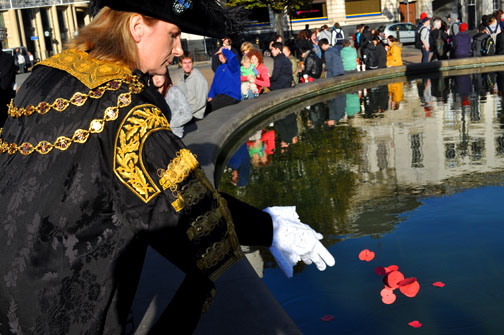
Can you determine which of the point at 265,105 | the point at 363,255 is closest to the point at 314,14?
the point at 265,105

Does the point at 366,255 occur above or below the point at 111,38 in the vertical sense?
below

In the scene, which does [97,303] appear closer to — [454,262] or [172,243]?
[172,243]

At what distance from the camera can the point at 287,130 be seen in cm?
1196

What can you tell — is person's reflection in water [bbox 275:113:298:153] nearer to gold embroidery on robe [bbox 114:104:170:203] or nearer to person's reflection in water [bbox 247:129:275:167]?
person's reflection in water [bbox 247:129:275:167]

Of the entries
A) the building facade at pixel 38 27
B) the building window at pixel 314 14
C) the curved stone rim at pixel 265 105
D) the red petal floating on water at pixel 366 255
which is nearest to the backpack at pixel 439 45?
the curved stone rim at pixel 265 105

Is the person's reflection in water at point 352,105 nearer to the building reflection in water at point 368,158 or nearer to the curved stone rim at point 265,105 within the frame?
the building reflection in water at point 368,158

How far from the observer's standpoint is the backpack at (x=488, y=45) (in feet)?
68.3

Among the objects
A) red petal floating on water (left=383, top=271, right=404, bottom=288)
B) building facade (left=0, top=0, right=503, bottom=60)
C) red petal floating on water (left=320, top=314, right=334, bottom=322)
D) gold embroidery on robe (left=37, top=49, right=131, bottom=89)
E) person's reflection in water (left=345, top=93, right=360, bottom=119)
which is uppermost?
building facade (left=0, top=0, right=503, bottom=60)

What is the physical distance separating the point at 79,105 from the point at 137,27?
0.87 ft

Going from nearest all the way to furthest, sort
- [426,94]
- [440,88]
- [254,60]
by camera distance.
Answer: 1. [254,60]
2. [426,94]
3. [440,88]

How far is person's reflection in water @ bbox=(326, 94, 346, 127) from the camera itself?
12522 millimetres

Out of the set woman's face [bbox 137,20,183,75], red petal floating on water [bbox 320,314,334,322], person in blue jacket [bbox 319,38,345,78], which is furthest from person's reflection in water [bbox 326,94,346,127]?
woman's face [bbox 137,20,183,75]

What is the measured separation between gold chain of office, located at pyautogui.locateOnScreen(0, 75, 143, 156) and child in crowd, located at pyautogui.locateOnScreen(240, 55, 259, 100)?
1286 cm

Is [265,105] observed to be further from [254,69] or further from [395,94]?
[395,94]
